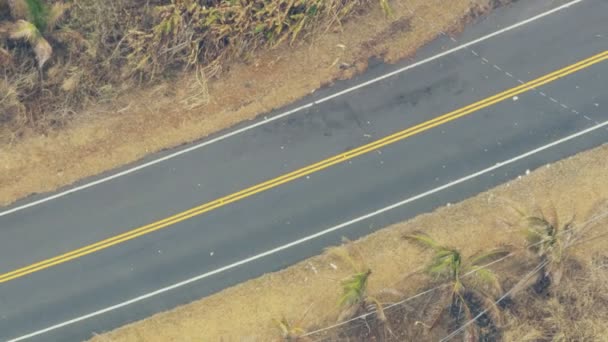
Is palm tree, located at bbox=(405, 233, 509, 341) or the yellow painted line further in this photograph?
the yellow painted line

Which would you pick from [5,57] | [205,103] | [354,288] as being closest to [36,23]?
[5,57]

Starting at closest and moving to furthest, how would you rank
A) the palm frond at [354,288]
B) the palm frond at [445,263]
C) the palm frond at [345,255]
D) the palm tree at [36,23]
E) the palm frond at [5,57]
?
the palm frond at [445,263], the palm frond at [354,288], the palm tree at [36,23], the palm frond at [5,57], the palm frond at [345,255]

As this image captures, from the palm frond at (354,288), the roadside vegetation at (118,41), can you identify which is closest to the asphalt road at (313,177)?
the palm frond at (354,288)

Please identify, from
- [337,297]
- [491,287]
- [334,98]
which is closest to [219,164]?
[334,98]

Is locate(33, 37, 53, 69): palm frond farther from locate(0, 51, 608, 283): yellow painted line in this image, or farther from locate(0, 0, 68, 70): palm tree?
locate(0, 51, 608, 283): yellow painted line

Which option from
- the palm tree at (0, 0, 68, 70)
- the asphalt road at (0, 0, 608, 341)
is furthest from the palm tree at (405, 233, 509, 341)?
the palm tree at (0, 0, 68, 70)

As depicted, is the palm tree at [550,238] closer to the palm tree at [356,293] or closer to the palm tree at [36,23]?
the palm tree at [356,293]
